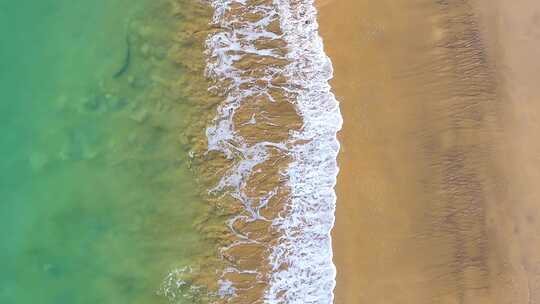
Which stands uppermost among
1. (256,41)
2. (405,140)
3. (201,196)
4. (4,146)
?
(256,41)

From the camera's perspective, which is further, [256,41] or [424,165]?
[256,41]

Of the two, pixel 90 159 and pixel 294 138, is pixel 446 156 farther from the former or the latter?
pixel 90 159

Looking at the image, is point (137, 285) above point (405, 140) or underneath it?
underneath

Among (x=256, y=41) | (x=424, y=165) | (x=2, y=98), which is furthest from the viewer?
(x=2, y=98)

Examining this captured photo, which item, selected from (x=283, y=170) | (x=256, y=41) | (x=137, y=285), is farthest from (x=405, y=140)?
(x=137, y=285)

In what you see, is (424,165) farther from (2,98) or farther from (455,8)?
(2,98)
